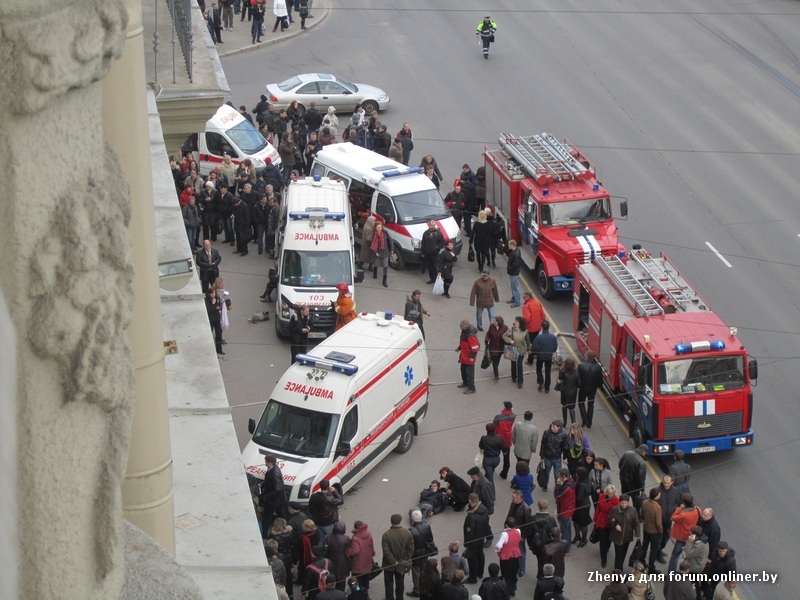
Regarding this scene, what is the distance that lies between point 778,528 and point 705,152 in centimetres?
1750

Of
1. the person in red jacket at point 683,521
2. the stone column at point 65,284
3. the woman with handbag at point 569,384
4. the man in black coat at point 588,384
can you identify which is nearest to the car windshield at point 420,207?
the man in black coat at point 588,384

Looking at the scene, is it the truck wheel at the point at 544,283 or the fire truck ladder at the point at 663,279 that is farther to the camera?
the truck wheel at the point at 544,283

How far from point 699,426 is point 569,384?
2.29 metres

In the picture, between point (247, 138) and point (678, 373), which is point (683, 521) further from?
point (247, 138)

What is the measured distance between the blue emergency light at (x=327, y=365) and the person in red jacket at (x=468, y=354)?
3862 millimetres

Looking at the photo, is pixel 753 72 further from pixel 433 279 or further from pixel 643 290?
pixel 643 290

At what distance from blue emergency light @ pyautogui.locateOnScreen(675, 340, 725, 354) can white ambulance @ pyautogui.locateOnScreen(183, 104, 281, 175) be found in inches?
554

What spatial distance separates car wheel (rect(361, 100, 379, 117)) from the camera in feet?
119

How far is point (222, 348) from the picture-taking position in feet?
79.8

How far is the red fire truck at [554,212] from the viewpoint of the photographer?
86.2 feet

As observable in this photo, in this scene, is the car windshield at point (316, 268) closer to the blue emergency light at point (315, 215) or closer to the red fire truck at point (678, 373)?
the blue emergency light at point (315, 215)

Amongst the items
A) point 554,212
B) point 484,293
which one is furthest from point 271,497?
point 554,212

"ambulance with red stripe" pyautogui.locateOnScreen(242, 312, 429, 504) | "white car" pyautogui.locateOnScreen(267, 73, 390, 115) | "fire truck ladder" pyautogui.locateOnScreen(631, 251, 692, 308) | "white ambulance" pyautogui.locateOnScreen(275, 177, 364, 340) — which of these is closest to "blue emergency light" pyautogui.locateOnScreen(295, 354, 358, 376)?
"ambulance with red stripe" pyautogui.locateOnScreen(242, 312, 429, 504)

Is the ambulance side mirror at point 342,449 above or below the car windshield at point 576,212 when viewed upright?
below
